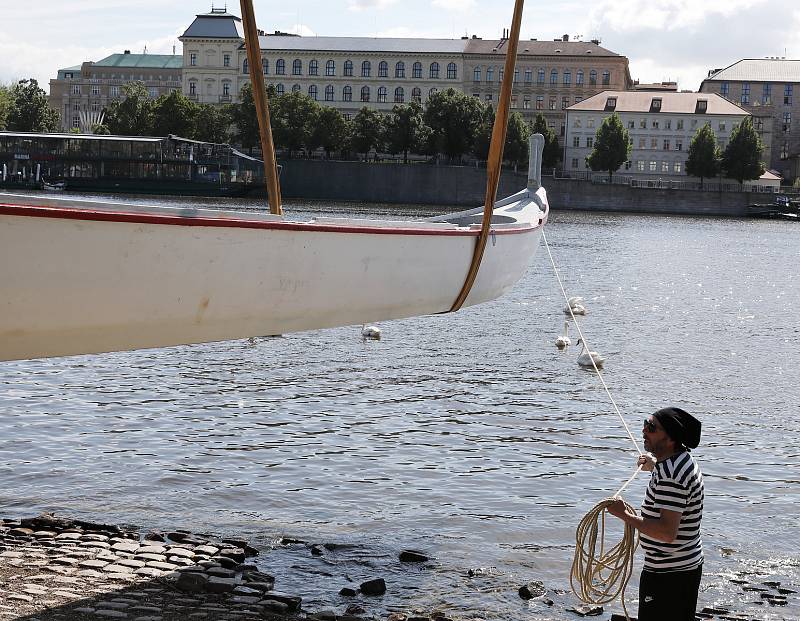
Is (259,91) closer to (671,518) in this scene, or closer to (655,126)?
(671,518)

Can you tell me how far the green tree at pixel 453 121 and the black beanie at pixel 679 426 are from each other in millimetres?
116523

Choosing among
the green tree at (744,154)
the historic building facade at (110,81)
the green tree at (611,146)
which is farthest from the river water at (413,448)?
the historic building facade at (110,81)

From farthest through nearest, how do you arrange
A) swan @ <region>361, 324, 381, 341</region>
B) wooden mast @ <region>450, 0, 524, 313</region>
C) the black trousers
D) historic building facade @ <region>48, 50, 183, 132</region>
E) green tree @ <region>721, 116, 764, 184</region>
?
historic building facade @ <region>48, 50, 183, 132</region> < green tree @ <region>721, 116, 764, 184</region> < swan @ <region>361, 324, 381, 341</region> < wooden mast @ <region>450, 0, 524, 313</region> < the black trousers

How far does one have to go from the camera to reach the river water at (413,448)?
11.0 m

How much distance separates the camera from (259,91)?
861 centimetres

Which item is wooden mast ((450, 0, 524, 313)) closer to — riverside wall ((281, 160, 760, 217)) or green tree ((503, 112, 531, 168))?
riverside wall ((281, 160, 760, 217))

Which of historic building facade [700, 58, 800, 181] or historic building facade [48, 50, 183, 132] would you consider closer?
historic building facade [700, 58, 800, 181]

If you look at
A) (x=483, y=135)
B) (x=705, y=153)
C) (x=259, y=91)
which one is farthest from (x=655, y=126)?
(x=259, y=91)

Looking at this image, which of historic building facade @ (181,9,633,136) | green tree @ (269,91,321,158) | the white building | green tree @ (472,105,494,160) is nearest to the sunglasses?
green tree @ (472,105,494,160)

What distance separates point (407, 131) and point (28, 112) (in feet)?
139

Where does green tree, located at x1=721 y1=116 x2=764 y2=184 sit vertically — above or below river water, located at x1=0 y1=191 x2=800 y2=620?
above

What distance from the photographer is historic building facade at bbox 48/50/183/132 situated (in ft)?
625

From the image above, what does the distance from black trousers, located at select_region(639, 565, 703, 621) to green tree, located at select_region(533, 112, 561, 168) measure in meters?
118

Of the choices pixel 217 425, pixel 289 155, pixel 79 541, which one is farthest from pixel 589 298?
pixel 289 155
